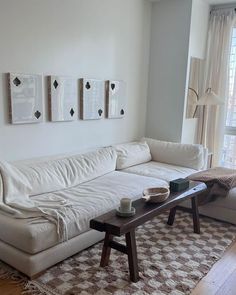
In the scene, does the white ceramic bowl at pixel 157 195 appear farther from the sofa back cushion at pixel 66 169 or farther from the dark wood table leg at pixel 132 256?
the sofa back cushion at pixel 66 169

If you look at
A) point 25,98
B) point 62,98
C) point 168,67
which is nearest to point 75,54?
point 62,98

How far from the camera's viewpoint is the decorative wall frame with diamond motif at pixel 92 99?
3.59 m

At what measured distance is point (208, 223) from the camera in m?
3.34

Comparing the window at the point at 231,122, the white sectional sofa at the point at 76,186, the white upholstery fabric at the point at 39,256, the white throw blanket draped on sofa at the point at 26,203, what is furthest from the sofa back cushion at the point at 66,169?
the window at the point at 231,122

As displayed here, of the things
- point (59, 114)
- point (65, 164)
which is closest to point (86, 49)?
point (59, 114)

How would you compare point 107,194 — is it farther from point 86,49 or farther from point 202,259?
point 86,49

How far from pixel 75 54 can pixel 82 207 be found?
70.3 inches

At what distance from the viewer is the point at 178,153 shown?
13.7 feet

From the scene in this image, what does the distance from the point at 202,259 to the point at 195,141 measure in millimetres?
2647

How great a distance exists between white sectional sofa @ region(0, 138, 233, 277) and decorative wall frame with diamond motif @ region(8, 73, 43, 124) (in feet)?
1.42

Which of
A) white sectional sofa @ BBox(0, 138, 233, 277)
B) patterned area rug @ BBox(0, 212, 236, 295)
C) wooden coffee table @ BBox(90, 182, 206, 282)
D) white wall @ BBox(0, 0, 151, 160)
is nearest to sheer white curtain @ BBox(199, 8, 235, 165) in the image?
white sectional sofa @ BBox(0, 138, 233, 277)

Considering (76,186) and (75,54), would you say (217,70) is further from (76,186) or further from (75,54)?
(76,186)

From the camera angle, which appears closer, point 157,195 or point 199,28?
point 157,195

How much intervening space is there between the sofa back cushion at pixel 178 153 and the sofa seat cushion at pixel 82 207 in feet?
2.65
